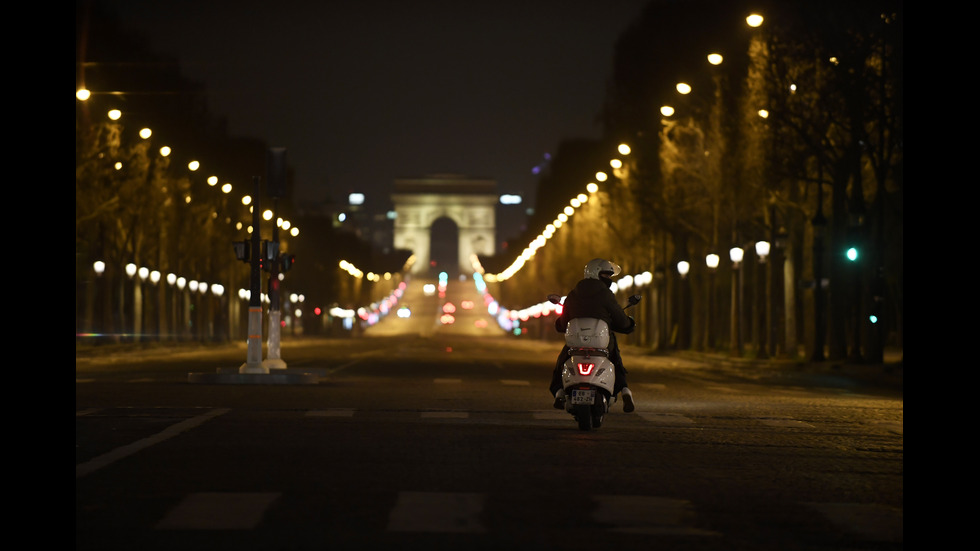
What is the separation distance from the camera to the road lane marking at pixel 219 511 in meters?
8.95

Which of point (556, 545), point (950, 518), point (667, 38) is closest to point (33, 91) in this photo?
point (556, 545)

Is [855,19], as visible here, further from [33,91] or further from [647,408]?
[33,91]

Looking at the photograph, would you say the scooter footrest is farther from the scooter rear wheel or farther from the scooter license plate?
the scooter rear wheel

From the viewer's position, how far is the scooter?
16.0 metres

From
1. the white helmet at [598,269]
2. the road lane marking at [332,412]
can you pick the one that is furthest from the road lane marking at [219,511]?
the road lane marking at [332,412]

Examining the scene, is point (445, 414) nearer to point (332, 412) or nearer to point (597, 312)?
point (332, 412)

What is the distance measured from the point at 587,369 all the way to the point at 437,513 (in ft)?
21.4

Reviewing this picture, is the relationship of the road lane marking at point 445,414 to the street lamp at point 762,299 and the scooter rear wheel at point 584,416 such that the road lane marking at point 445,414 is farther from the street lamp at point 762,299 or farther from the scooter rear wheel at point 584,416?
the street lamp at point 762,299

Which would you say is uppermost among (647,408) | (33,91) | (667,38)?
(667,38)

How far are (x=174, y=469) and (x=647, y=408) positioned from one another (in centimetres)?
947

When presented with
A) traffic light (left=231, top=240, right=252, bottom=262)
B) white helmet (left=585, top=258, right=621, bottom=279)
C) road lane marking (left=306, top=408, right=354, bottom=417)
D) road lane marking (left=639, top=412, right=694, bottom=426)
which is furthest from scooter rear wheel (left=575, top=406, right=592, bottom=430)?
traffic light (left=231, top=240, right=252, bottom=262)

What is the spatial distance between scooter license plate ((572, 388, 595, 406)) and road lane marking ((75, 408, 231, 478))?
11.7 ft

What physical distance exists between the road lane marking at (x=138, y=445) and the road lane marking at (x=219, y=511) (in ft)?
5.36

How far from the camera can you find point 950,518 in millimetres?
9391
